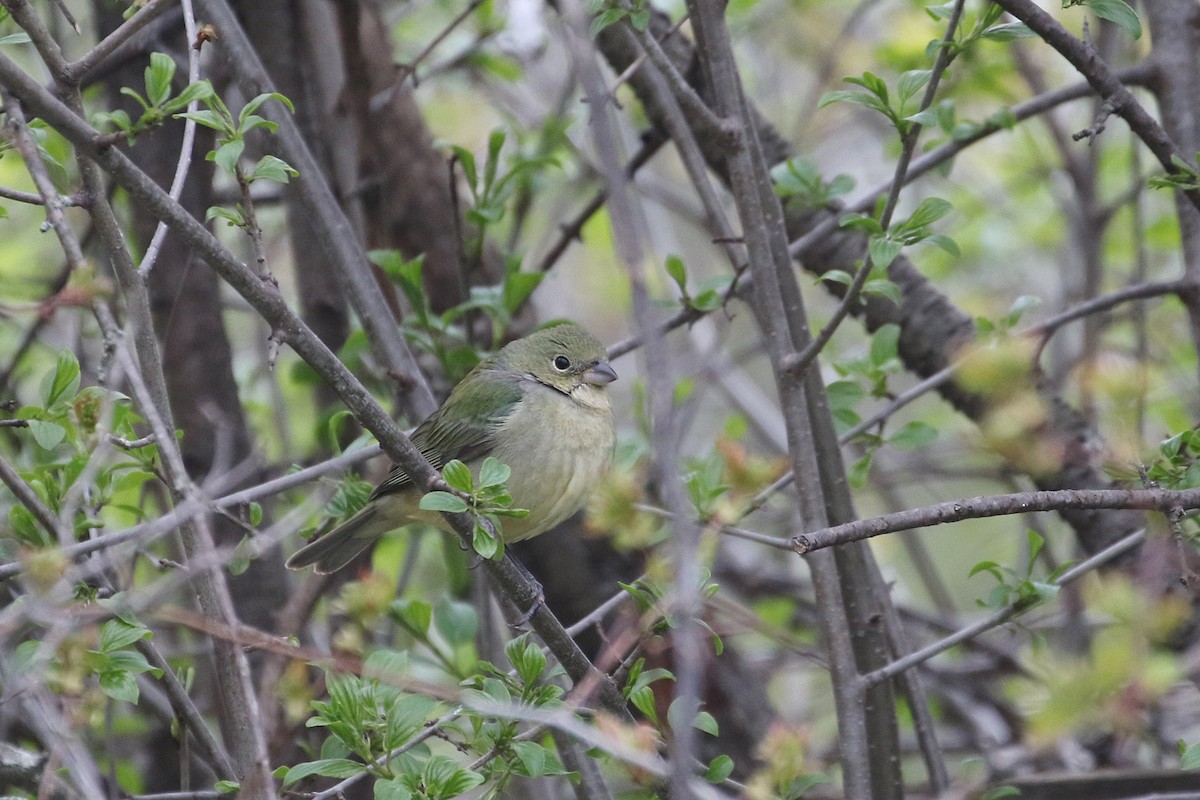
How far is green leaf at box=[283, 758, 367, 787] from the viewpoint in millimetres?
2480

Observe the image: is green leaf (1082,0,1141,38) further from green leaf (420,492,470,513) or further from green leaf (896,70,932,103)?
green leaf (420,492,470,513)

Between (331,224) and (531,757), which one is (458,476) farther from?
(331,224)

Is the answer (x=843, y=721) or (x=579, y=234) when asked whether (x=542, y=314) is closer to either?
(x=579, y=234)

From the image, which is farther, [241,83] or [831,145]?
[831,145]

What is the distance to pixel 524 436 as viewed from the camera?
4.24 metres

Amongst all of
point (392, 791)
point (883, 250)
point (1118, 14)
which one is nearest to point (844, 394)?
point (883, 250)

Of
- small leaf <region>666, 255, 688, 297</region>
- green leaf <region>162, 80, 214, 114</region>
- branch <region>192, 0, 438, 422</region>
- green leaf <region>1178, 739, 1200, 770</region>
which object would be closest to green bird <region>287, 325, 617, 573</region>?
branch <region>192, 0, 438, 422</region>

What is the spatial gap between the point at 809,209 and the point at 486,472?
2.09 metres

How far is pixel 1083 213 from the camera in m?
5.55

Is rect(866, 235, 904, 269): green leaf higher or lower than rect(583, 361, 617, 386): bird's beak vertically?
higher

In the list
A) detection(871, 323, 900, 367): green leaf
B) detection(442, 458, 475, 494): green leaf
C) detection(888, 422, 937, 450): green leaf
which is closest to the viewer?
detection(442, 458, 475, 494): green leaf

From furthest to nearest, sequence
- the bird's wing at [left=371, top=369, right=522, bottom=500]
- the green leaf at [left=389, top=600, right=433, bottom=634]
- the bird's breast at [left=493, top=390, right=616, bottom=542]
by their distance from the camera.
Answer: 1. the bird's wing at [left=371, top=369, right=522, bottom=500]
2. the bird's breast at [left=493, top=390, right=616, bottom=542]
3. the green leaf at [left=389, top=600, right=433, bottom=634]

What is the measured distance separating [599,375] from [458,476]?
1.90 metres

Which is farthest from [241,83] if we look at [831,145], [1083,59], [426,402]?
[831,145]
